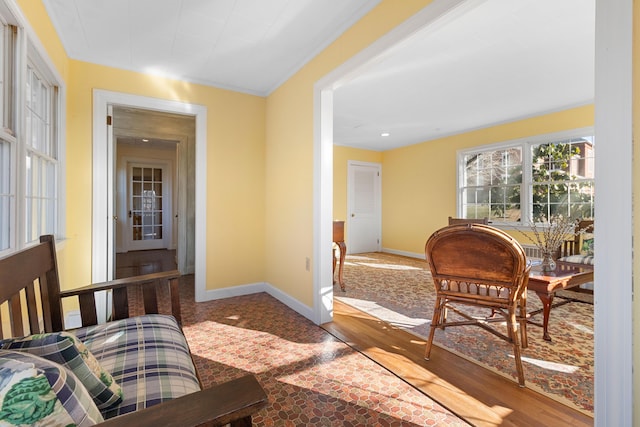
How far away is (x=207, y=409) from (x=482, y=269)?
5.48 feet

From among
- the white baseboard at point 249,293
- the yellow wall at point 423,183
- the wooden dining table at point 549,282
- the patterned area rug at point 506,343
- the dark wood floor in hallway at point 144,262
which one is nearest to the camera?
the patterned area rug at point 506,343

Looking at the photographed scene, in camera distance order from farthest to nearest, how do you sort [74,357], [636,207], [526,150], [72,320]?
[526,150] < [72,320] < [636,207] < [74,357]

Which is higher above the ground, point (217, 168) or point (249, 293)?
Result: point (217, 168)

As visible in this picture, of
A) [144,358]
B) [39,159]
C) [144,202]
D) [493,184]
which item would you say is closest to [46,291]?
[144,358]

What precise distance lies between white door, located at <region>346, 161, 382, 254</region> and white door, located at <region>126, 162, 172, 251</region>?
430 centimetres

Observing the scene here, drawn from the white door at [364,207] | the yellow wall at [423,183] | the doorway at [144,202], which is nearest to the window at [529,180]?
the yellow wall at [423,183]

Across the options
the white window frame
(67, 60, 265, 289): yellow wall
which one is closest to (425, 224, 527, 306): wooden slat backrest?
(67, 60, 265, 289): yellow wall

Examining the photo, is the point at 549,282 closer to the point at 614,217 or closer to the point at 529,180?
the point at 614,217

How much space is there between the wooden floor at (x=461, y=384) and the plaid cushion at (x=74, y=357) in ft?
5.06

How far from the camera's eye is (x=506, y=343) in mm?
2250

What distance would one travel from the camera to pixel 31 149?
6.56 ft

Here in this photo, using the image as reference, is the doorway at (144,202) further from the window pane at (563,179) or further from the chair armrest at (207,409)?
the window pane at (563,179)

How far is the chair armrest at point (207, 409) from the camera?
61cm

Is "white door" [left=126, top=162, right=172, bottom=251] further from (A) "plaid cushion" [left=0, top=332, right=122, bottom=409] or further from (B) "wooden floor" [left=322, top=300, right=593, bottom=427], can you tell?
(A) "plaid cushion" [left=0, top=332, right=122, bottom=409]
